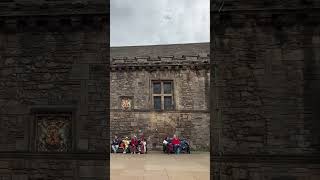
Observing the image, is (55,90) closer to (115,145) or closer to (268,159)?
(268,159)

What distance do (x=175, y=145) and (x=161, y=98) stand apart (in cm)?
425

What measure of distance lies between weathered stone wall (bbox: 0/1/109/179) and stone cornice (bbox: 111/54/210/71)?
18.8 meters

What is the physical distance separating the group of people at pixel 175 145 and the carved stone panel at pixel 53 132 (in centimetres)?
1599

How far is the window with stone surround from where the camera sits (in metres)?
29.4

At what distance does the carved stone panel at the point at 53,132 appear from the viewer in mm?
10437

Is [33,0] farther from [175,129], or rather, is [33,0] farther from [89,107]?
[175,129]

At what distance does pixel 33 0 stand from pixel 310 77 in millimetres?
6027

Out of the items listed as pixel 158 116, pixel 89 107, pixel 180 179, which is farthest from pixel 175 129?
pixel 89 107

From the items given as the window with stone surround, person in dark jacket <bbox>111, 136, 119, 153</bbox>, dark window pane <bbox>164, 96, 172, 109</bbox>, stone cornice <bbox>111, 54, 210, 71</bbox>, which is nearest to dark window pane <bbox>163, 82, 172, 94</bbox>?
the window with stone surround

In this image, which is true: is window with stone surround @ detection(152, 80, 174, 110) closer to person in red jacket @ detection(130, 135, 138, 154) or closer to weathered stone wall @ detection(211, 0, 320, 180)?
person in red jacket @ detection(130, 135, 138, 154)

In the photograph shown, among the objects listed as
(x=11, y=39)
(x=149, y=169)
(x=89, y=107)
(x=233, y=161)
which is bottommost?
(x=149, y=169)

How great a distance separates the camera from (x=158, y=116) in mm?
29172

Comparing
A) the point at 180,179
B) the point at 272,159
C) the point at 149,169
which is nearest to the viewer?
the point at 272,159

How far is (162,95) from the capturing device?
2952 centimetres
